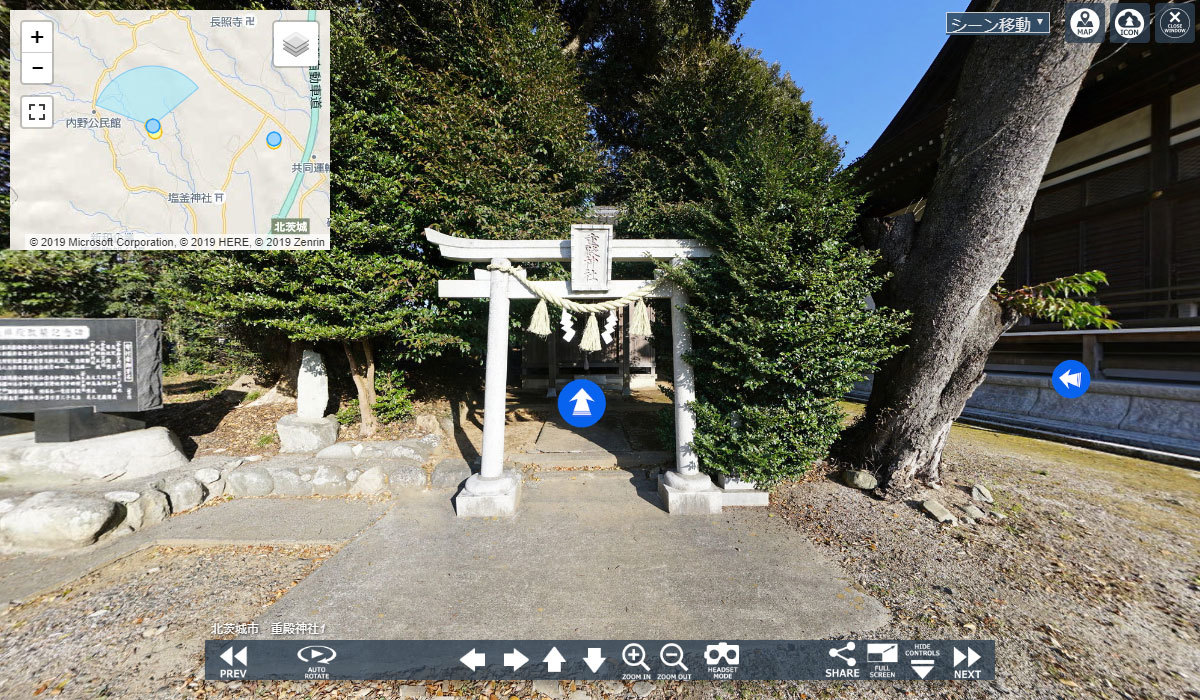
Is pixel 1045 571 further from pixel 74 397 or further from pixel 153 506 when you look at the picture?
pixel 74 397

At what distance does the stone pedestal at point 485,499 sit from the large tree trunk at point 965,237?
14.7 feet

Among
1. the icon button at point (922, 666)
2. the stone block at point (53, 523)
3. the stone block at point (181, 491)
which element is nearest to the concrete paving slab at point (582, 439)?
the icon button at point (922, 666)

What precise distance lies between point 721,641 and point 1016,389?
988cm

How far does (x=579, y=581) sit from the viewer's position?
120 inches

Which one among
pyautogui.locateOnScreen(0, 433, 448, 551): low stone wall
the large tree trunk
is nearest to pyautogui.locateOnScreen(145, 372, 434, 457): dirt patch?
pyautogui.locateOnScreen(0, 433, 448, 551): low stone wall

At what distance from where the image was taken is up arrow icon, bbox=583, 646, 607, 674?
2.26 meters

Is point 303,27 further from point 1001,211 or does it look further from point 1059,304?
point 1059,304

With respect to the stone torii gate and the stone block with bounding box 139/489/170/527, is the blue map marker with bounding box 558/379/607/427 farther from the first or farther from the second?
the stone block with bounding box 139/489/170/527

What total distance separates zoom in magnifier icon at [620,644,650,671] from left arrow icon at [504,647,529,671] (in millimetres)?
625

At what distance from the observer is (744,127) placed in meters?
5.79

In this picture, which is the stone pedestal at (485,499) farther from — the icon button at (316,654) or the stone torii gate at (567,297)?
the icon button at (316,654)

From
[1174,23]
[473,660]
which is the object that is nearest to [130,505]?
[473,660]

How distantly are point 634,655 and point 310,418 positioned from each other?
19.9ft

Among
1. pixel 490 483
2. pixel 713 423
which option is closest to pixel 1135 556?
pixel 713 423
